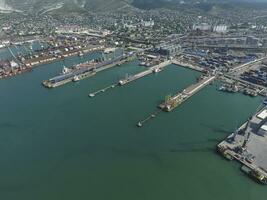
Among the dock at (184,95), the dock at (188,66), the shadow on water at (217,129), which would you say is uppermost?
the dock at (188,66)

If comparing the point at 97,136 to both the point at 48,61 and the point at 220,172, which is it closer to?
the point at 220,172

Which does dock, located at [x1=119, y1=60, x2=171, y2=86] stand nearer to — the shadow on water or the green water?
the green water

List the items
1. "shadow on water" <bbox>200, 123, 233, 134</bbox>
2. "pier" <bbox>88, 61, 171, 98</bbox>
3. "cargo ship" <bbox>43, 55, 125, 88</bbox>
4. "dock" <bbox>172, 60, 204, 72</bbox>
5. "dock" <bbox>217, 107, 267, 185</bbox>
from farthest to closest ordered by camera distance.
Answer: "dock" <bbox>172, 60, 204, 72</bbox>
"cargo ship" <bbox>43, 55, 125, 88</bbox>
"pier" <bbox>88, 61, 171, 98</bbox>
"shadow on water" <bbox>200, 123, 233, 134</bbox>
"dock" <bbox>217, 107, 267, 185</bbox>

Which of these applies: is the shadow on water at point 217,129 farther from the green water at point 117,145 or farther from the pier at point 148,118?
the pier at point 148,118

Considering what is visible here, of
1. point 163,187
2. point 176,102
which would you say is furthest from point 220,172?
point 176,102

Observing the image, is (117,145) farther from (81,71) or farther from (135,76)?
(81,71)

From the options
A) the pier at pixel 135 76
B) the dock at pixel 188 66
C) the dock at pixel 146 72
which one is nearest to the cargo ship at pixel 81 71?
the pier at pixel 135 76

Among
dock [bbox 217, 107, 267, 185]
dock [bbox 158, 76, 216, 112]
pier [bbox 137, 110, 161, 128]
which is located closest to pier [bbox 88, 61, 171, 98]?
dock [bbox 158, 76, 216, 112]
